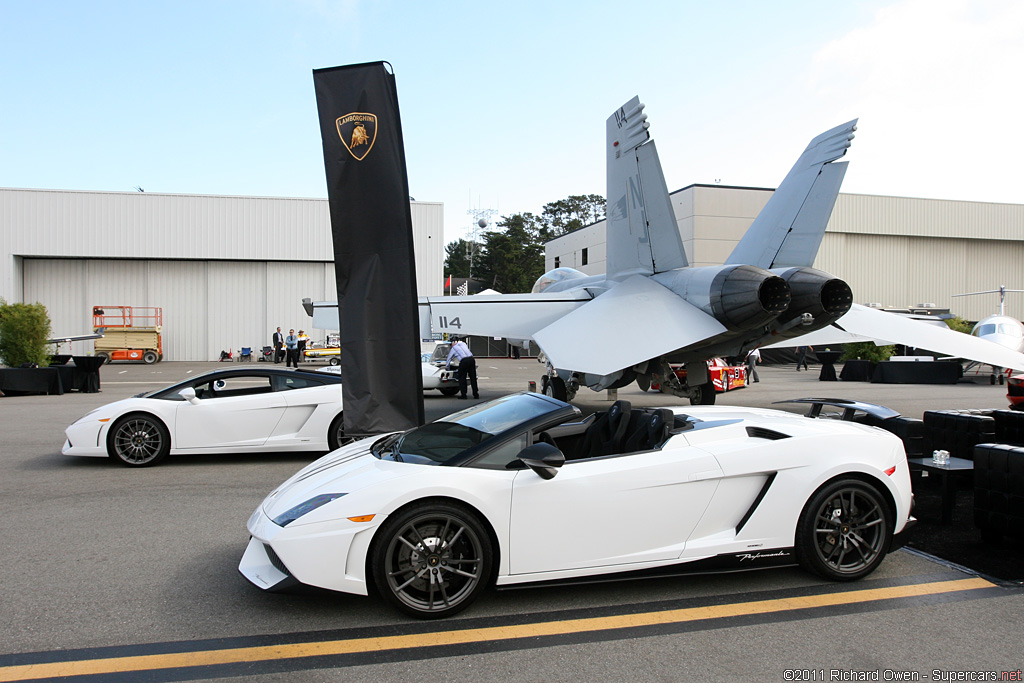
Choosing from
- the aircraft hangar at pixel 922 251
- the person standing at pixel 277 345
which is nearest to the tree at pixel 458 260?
the aircraft hangar at pixel 922 251

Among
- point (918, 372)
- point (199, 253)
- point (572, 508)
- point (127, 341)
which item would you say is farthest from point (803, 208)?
point (199, 253)

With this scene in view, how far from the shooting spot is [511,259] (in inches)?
3036

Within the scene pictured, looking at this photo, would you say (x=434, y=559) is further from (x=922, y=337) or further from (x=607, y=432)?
(x=922, y=337)

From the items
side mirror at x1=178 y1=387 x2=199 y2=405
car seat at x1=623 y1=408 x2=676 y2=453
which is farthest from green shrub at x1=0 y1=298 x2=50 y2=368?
car seat at x1=623 y1=408 x2=676 y2=453

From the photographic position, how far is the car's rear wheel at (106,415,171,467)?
8.14 metres

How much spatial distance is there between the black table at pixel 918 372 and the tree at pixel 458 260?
74720 mm

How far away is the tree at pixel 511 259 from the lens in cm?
7681

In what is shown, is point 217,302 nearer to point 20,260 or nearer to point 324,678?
point 20,260

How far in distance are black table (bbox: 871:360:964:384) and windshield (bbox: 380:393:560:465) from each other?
894 inches

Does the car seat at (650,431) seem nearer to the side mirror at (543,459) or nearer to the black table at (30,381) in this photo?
the side mirror at (543,459)

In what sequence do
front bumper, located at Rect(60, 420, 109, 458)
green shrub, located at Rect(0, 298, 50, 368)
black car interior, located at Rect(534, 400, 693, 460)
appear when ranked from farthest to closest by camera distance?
1. green shrub, located at Rect(0, 298, 50, 368)
2. front bumper, located at Rect(60, 420, 109, 458)
3. black car interior, located at Rect(534, 400, 693, 460)

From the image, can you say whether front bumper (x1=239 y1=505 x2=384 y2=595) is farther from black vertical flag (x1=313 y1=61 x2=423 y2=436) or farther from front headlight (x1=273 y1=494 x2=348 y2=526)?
black vertical flag (x1=313 y1=61 x2=423 y2=436)

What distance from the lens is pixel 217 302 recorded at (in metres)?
39.2

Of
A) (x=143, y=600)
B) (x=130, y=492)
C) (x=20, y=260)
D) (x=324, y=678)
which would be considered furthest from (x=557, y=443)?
(x=20, y=260)
